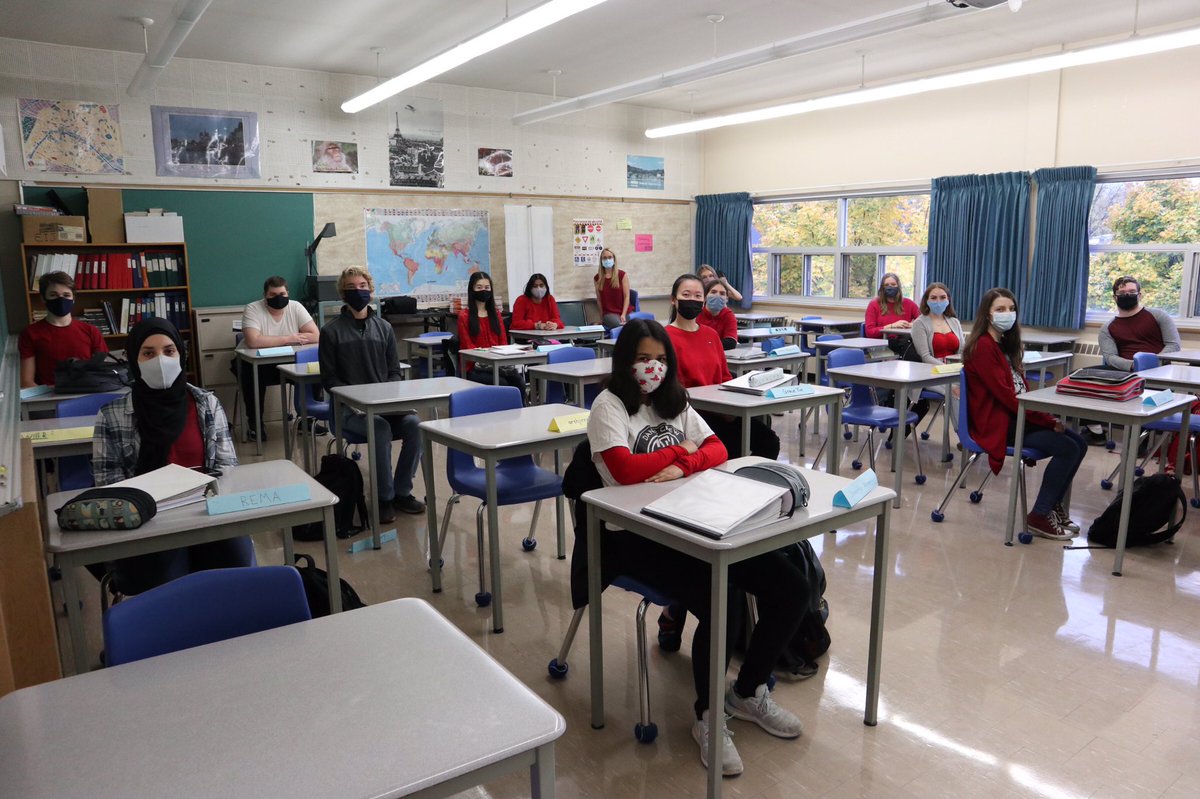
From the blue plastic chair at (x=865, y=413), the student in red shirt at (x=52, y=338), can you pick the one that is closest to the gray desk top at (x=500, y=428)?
the blue plastic chair at (x=865, y=413)

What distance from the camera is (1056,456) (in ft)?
12.8

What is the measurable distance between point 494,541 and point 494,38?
3343 millimetres

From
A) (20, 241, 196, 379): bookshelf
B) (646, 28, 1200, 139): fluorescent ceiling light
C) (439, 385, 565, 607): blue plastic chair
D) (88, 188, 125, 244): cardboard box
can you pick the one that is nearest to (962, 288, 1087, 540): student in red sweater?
(439, 385, 565, 607): blue plastic chair

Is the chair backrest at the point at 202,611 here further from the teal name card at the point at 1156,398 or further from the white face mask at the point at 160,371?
the teal name card at the point at 1156,398

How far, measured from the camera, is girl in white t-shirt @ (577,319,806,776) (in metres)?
2.22

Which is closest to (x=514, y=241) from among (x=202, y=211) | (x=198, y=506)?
(x=202, y=211)

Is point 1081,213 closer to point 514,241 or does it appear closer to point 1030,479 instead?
point 1030,479

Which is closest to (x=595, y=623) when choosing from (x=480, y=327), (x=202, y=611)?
(x=202, y=611)

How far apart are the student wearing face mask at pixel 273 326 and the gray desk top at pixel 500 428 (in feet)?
10.4

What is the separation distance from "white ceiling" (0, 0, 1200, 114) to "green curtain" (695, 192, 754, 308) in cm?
201

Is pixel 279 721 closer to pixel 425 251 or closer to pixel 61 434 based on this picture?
pixel 61 434

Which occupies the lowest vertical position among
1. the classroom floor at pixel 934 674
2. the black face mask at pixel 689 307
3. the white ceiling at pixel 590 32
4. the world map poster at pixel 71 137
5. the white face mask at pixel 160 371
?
the classroom floor at pixel 934 674

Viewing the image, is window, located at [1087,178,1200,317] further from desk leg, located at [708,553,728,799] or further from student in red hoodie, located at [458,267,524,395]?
desk leg, located at [708,553,728,799]

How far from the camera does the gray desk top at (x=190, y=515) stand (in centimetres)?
197
